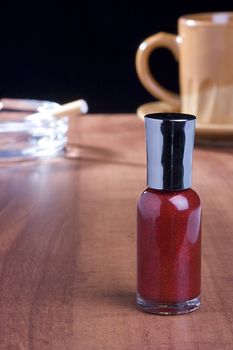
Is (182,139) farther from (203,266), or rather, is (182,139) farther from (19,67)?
(19,67)

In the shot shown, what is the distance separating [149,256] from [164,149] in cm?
7

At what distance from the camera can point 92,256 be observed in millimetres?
670

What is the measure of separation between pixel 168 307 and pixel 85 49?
1.28m

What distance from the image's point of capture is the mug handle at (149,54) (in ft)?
3.74

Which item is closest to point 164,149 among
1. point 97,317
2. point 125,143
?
point 97,317

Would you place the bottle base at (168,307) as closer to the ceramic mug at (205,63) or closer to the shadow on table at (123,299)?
the shadow on table at (123,299)

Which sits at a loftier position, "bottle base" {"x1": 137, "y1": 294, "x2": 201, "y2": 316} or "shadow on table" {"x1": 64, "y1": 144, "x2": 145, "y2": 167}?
"bottle base" {"x1": 137, "y1": 294, "x2": 201, "y2": 316}

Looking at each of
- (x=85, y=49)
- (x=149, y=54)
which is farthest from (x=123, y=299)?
(x=85, y=49)

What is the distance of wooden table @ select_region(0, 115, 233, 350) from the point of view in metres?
0.52

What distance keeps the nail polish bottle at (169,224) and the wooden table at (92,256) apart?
0.04 ft

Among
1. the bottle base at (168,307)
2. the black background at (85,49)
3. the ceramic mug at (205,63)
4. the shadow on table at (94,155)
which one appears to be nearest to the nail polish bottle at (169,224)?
the bottle base at (168,307)

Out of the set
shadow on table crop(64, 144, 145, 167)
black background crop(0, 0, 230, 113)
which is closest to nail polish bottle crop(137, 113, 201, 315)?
shadow on table crop(64, 144, 145, 167)

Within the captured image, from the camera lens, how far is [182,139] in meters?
Answer: 0.52

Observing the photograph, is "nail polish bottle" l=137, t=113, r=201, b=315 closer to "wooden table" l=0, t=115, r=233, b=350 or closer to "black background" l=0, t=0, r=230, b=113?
"wooden table" l=0, t=115, r=233, b=350
